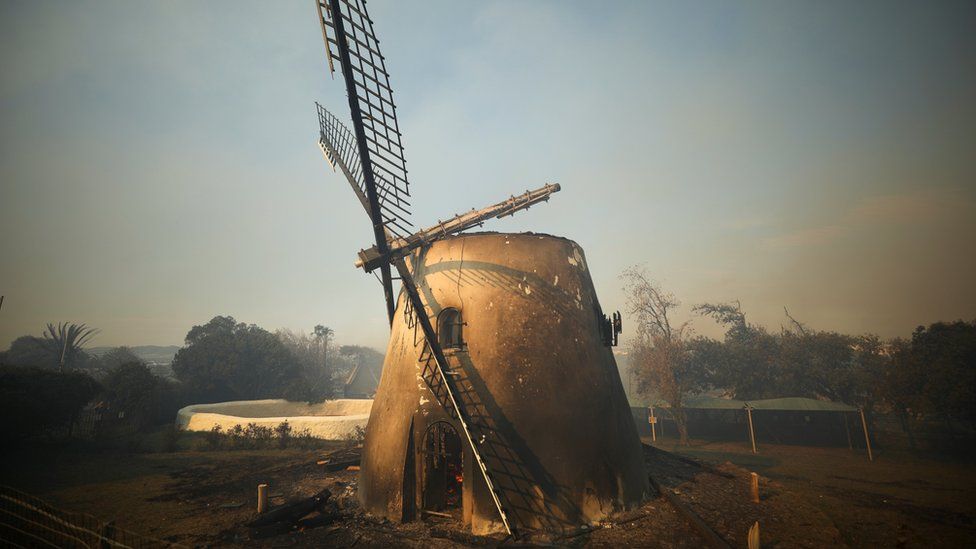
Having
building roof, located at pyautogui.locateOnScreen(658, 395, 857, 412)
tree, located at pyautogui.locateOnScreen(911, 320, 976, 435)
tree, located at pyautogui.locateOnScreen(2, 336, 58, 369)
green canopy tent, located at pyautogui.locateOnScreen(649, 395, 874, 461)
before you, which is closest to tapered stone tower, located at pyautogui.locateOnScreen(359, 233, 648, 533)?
green canopy tent, located at pyautogui.locateOnScreen(649, 395, 874, 461)

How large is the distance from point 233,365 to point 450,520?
36.5 m

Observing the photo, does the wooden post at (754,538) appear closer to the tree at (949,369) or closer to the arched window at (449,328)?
the arched window at (449,328)

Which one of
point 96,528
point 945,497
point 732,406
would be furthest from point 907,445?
point 96,528

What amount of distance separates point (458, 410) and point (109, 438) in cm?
2566

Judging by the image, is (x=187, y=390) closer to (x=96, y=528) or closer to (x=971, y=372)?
(x=96, y=528)

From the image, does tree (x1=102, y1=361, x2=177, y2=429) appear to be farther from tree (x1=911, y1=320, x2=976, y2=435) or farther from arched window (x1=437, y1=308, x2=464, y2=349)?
tree (x1=911, y1=320, x2=976, y2=435)

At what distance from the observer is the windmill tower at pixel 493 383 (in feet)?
29.9

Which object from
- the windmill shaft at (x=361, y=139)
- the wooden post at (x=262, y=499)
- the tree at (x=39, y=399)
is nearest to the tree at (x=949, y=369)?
the windmill shaft at (x=361, y=139)

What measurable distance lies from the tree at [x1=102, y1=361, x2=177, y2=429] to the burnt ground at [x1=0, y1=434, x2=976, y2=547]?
10.9 m

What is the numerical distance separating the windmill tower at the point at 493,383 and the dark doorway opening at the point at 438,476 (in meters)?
0.04

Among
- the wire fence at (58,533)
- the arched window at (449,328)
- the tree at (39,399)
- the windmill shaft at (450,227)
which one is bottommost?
the wire fence at (58,533)

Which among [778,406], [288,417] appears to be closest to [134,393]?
[288,417]

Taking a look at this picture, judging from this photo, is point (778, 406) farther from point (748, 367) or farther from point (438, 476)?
point (438, 476)

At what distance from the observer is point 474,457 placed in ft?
31.0
